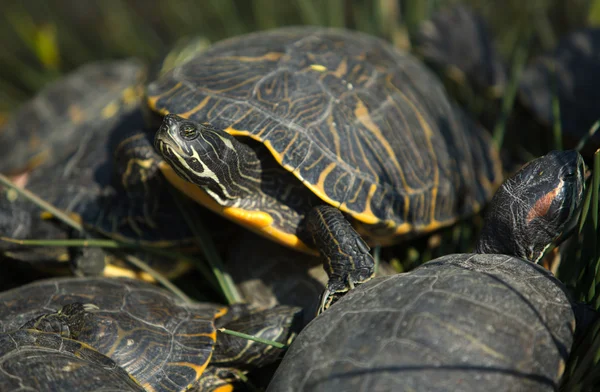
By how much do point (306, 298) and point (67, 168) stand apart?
1.58 metres

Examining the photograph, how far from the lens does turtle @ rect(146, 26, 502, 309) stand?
7.31ft

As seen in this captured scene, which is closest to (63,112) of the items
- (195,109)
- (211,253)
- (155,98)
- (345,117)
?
(155,98)

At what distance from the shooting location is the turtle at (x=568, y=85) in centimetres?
321

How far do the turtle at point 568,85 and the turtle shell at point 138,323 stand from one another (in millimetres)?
2328

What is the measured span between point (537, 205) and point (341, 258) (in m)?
0.80

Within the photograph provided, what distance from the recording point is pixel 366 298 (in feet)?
6.40

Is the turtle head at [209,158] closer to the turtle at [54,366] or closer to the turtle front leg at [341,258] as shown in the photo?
the turtle front leg at [341,258]

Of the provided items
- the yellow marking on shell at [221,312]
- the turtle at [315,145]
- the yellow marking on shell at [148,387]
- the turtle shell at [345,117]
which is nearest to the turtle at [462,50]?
the turtle shell at [345,117]

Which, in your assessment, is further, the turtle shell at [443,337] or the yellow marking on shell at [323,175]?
the yellow marking on shell at [323,175]

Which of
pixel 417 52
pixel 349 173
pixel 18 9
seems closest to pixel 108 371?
pixel 349 173

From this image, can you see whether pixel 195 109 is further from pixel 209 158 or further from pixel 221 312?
pixel 221 312

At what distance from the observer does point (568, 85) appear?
3.43 meters

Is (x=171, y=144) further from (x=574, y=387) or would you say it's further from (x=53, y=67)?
(x=53, y=67)

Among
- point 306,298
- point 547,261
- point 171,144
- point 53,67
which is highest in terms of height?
point 53,67
